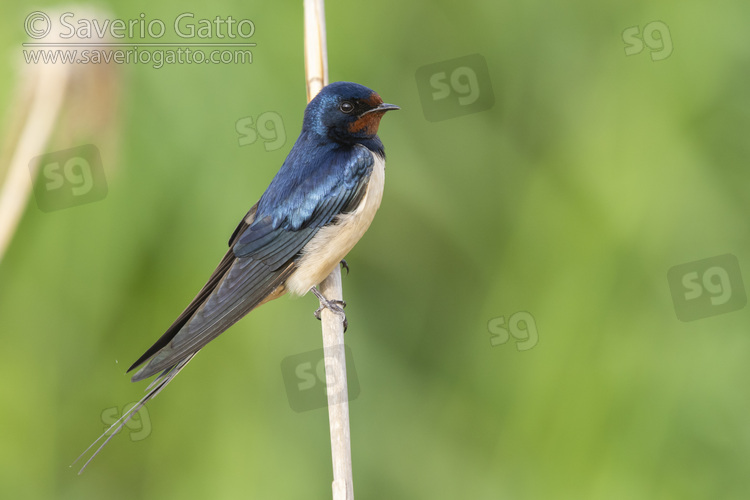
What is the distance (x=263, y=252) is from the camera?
160 centimetres

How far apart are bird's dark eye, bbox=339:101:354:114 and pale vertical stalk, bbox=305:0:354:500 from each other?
0.22ft

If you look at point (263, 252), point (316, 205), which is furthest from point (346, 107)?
point (263, 252)

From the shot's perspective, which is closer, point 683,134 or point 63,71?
point 63,71

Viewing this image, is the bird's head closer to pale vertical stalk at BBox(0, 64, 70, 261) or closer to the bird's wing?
the bird's wing

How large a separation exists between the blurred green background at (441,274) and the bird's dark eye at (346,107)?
159mm

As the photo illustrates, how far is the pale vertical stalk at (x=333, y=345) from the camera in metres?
1.38

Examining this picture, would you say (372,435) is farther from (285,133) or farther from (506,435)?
(285,133)

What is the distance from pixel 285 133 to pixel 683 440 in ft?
3.52

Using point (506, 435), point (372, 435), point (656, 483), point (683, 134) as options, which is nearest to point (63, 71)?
point (372, 435)

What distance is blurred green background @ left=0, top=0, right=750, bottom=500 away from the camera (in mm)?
1683

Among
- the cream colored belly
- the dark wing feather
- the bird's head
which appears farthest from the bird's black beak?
the dark wing feather

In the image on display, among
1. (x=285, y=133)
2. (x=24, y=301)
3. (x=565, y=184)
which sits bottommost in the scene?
(x=24, y=301)

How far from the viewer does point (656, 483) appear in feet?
5.50

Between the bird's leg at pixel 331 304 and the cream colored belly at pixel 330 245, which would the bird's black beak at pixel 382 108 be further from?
the bird's leg at pixel 331 304
